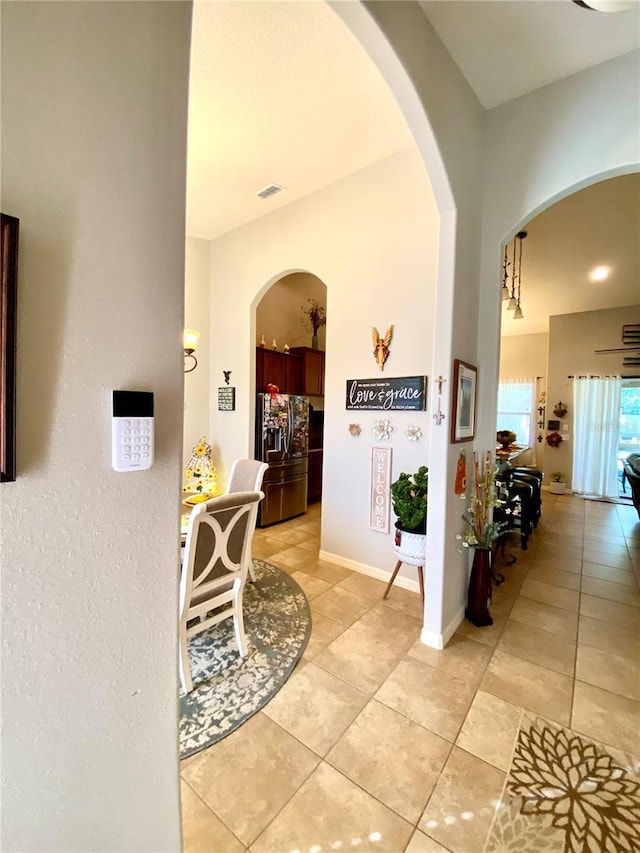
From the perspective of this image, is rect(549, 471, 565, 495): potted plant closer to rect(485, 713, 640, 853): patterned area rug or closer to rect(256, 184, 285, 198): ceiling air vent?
rect(485, 713, 640, 853): patterned area rug

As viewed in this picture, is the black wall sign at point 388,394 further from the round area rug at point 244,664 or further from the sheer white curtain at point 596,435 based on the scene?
the sheer white curtain at point 596,435

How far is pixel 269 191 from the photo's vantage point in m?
3.32

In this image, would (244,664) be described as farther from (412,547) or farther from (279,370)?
(279,370)

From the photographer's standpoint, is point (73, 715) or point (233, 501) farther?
point (233, 501)

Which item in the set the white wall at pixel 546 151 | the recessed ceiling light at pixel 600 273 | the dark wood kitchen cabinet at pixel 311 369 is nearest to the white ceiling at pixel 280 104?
the white wall at pixel 546 151

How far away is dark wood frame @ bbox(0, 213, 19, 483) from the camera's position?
55 centimetres

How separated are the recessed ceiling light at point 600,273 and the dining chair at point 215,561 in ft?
17.9

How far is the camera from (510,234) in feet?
7.62

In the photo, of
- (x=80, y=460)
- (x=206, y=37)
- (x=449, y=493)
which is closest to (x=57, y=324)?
(x=80, y=460)

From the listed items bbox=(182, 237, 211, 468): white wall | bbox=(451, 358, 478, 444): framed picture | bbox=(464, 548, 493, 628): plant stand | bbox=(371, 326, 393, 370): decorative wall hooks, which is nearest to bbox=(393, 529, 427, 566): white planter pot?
bbox=(464, 548, 493, 628): plant stand

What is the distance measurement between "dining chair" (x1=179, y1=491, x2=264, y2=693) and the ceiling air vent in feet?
9.57

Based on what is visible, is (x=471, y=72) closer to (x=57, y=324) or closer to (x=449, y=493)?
(x=449, y=493)

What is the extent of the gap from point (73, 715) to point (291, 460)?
377cm

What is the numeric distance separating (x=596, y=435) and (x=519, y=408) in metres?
1.58
